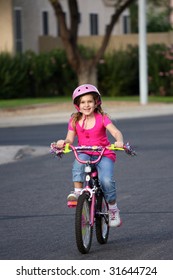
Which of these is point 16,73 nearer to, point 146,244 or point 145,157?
Answer: point 145,157

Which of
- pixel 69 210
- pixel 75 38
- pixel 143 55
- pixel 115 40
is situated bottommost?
pixel 69 210

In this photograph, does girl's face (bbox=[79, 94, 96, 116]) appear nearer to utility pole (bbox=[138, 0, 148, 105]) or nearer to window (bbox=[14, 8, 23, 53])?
utility pole (bbox=[138, 0, 148, 105])

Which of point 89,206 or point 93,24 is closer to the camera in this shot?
point 89,206

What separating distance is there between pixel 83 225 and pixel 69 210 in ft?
11.4

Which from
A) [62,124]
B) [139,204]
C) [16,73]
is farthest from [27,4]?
[139,204]

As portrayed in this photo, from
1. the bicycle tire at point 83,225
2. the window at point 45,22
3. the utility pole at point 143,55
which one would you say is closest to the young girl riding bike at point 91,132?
the bicycle tire at point 83,225

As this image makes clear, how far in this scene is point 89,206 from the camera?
962 cm

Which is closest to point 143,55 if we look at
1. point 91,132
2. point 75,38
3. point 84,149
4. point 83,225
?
point 75,38

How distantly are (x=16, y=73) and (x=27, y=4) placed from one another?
192 inches

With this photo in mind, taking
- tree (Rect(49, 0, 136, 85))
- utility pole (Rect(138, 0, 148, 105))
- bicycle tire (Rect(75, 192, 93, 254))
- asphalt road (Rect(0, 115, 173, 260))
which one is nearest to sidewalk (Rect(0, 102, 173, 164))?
utility pole (Rect(138, 0, 148, 105))

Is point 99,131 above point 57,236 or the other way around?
above

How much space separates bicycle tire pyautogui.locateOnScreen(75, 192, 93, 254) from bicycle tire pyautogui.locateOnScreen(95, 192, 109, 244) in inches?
12.6

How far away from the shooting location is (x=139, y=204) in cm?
1316

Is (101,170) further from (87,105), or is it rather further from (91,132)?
(87,105)
